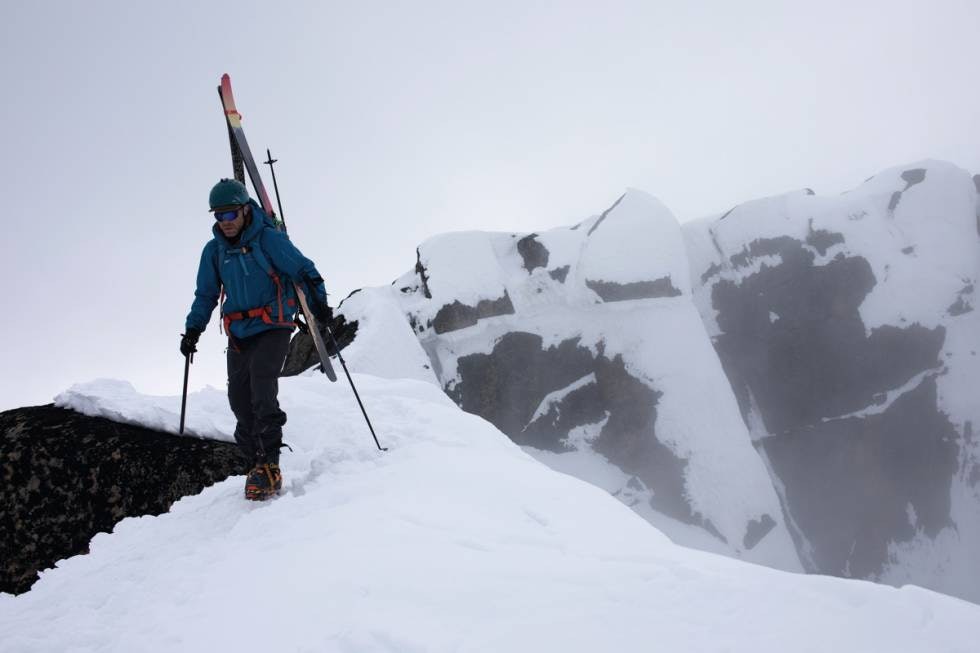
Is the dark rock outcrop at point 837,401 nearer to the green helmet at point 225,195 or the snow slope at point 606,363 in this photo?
the snow slope at point 606,363

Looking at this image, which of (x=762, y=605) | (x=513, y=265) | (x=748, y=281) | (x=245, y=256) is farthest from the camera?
(x=748, y=281)

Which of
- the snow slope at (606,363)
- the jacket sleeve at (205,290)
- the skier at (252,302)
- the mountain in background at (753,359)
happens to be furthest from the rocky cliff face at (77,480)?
the snow slope at (606,363)

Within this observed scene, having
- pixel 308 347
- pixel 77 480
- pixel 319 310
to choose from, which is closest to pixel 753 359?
pixel 308 347

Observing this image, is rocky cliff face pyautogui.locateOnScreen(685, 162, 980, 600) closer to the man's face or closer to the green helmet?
the man's face

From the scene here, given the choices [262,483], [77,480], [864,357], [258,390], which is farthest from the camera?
[864,357]

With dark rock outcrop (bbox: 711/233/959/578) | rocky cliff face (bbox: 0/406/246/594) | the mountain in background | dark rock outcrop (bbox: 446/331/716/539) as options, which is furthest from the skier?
dark rock outcrop (bbox: 711/233/959/578)

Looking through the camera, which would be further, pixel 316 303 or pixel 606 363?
pixel 606 363

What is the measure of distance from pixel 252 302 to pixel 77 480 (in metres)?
3.37

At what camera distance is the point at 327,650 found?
85.7 inches

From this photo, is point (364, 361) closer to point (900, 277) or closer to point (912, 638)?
point (912, 638)

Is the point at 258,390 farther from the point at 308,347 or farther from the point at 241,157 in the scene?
the point at 308,347

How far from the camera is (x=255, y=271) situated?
510 centimetres

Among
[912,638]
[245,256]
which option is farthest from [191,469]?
[912,638]

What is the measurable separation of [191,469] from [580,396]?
28.0m
